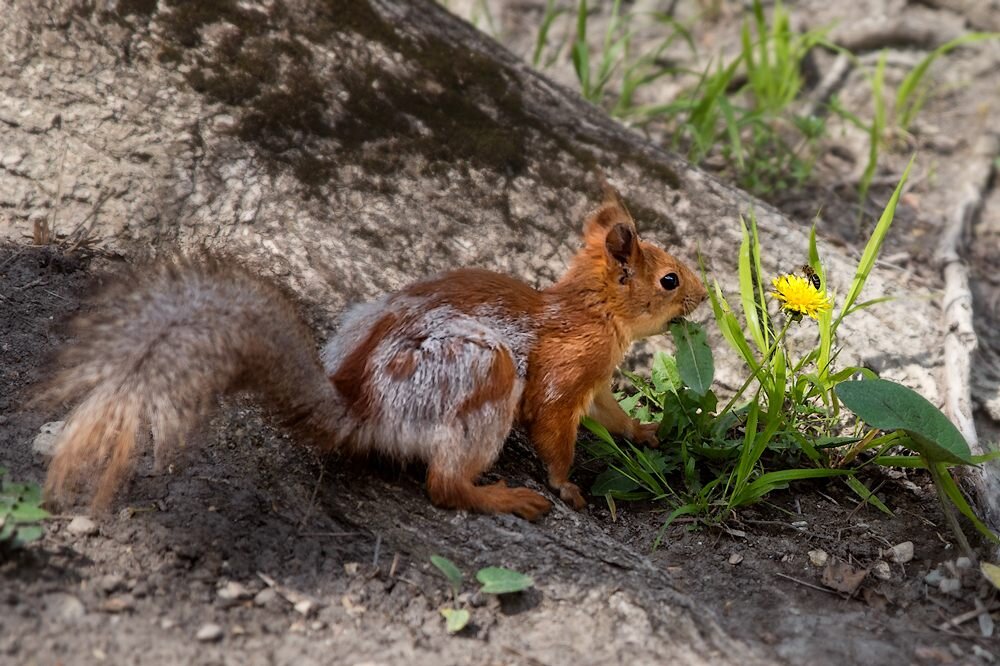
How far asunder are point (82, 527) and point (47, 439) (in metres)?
0.32

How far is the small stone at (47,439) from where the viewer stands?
213 centimetres

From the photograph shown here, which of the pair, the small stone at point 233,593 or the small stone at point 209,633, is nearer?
the small stone at point 209,633

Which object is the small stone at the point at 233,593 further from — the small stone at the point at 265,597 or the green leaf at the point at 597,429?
the green leaf at the point at 597,429

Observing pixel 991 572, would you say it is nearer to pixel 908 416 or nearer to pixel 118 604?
pixel 908 416

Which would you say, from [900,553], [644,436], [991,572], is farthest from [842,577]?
[644,436]

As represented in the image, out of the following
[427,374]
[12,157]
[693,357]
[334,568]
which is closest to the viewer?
[334,568]

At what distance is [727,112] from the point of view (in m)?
3.72

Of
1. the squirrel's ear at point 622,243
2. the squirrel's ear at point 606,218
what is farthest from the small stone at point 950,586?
the squirrel's ear at point 606,218

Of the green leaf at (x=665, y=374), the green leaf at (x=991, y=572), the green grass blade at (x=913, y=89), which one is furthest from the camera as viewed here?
the green grass blade at (x=913, y=89)

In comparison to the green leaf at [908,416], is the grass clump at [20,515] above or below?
below

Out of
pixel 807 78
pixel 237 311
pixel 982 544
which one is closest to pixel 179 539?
pixel 237 311

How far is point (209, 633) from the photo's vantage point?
5.72 feet

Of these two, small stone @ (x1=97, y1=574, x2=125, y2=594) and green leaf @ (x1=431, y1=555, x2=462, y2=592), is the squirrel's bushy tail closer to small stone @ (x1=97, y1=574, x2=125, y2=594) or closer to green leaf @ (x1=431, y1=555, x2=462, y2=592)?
small stone @ (x1=97, y1=574, x2=125, y2=594)

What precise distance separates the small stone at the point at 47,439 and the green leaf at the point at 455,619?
915 mm
